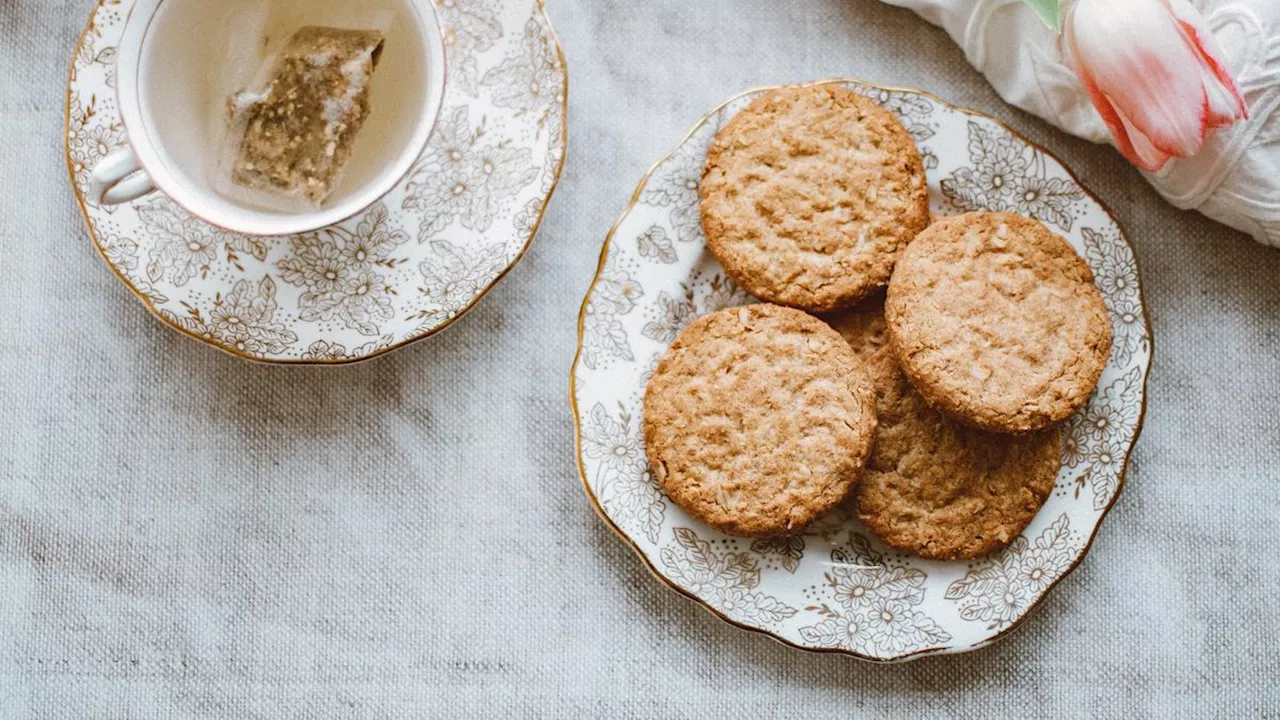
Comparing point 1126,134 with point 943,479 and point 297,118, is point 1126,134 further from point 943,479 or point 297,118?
point 297,118

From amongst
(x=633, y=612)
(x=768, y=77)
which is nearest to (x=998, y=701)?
(x=633, y=612)

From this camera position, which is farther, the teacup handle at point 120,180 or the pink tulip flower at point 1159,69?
the pink tulip flower at point 1159,69

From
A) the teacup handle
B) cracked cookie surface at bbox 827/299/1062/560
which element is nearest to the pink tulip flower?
cracked cookie surface at bbox 827/299/1062/560

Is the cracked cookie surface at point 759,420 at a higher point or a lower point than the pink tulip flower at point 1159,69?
lower

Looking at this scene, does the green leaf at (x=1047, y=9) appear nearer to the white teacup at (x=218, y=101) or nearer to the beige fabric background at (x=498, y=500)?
the beige fabric background at (x=498, y=500)

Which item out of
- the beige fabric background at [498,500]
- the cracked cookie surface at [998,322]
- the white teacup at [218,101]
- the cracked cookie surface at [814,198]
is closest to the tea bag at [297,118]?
the white teacup at [218,101]
